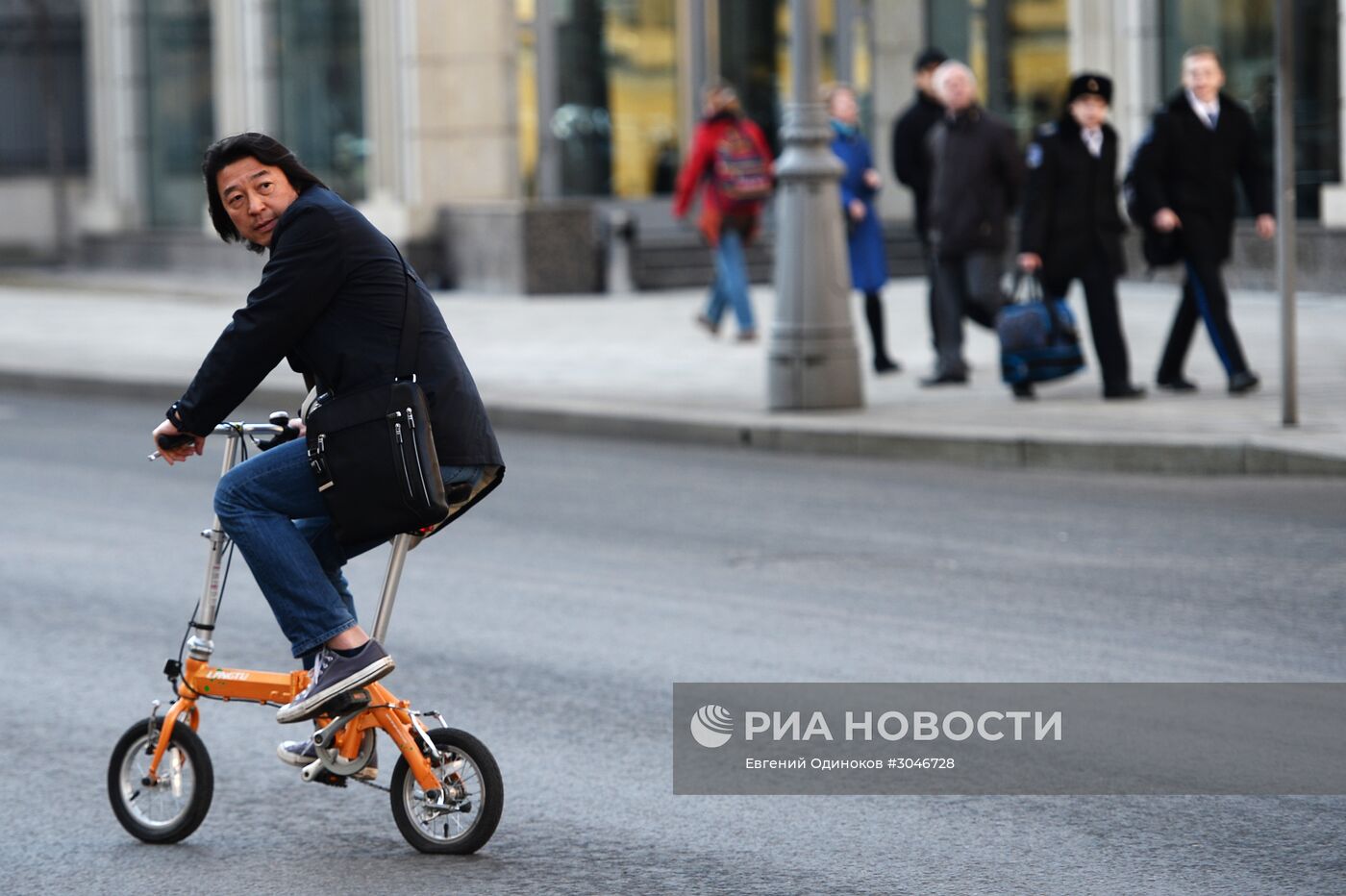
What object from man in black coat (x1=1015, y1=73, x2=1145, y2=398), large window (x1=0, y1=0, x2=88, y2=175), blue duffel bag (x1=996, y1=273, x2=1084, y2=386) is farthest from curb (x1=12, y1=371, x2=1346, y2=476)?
large window (x1=0, y1=0, x2=88, y2=175)

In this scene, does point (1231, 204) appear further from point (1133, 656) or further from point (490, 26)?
point (490, 26)

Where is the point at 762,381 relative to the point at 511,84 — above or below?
below

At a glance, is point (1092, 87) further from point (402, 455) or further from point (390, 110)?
point (390, 110)

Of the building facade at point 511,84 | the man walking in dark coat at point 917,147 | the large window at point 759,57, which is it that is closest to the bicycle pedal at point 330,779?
the man walking in dark coat at point 917,147

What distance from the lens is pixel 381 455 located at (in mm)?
4996

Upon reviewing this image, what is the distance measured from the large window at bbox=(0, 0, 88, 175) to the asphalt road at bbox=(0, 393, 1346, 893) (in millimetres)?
19501

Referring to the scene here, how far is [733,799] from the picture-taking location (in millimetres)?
5770

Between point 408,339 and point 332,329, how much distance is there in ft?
0.56

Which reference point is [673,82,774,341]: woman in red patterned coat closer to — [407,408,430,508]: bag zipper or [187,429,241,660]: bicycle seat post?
[187,429,241,660]: bicycle seat post

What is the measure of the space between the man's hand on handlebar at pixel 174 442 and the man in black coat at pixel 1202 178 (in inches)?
340

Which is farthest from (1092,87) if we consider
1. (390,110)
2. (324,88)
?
(324,88)

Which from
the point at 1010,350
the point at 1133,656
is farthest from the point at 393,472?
the point at 1010,350

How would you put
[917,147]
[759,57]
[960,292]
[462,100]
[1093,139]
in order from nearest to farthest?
1. [1093,139]
2. [960,292]
3. [917,147]
4. [462,100]
5. [759,57]

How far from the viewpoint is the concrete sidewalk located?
11.7 metres
